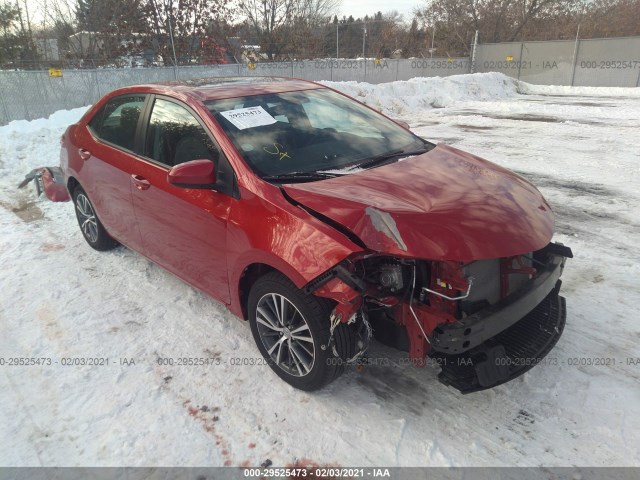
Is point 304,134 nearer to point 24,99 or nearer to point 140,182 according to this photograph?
point 140,182

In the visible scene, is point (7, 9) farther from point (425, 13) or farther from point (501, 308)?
point (425, 13)

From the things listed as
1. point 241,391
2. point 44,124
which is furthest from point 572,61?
point 241,391

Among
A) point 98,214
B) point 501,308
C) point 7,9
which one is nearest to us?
point 501,308

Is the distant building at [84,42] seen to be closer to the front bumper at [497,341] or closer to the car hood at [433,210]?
the car hood at [433,210]

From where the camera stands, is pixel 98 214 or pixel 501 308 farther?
pixel 98 214

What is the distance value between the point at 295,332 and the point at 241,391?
1.80 feet

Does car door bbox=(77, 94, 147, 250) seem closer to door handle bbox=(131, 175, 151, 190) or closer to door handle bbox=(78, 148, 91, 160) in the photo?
door handle bbox=(78, 148, 91, 160)

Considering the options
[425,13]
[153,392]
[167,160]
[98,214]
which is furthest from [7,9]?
[425,13]

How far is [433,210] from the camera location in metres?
2.43

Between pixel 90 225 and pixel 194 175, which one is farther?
pixel 90 225

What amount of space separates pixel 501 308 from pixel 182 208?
2175 millimetres

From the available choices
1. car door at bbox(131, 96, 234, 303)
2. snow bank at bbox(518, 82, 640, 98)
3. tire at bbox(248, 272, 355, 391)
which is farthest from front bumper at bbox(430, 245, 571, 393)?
snow bank at bbox(518, 82, 640, 98)

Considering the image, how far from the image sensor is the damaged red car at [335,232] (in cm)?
235

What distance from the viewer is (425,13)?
3681cm
